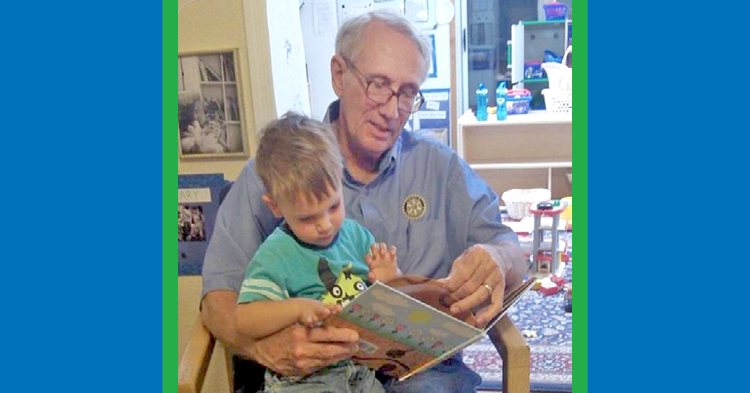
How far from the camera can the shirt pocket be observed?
1172mm

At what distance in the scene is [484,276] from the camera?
115 centimetres

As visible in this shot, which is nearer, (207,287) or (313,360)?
(313,360)

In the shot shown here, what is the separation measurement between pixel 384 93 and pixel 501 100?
7.8 inches

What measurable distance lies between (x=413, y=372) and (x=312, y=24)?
55cm

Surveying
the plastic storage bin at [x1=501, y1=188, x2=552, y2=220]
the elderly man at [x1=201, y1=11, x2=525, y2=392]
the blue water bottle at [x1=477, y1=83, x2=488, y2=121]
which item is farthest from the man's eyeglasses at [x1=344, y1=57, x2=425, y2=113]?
the plastic storage bin at [x1=501, y1=188, x2=552, y2=220]

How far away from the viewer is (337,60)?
1.18m

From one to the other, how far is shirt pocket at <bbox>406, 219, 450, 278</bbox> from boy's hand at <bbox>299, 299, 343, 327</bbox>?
0.14m

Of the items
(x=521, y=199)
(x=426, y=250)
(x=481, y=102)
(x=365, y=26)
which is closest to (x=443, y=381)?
(x=426, y=250)

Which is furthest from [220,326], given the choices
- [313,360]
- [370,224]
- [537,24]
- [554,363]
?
[537,24]

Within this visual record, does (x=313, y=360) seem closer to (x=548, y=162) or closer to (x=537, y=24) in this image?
(x=548, y=162)

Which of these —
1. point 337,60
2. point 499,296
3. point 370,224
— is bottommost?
point 499,296

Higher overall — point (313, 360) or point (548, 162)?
point (548, 162)
